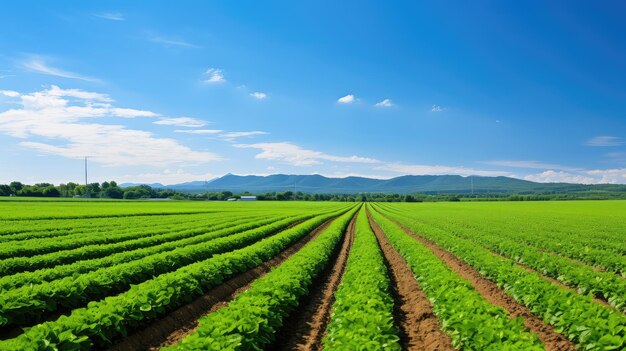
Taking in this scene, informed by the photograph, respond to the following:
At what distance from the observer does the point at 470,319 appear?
9164mm

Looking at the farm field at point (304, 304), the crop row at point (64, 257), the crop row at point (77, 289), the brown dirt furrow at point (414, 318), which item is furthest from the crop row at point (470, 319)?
the crop row at point (64, 257)

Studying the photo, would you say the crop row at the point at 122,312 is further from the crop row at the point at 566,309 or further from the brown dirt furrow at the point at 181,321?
the crop row at the point at 566,309

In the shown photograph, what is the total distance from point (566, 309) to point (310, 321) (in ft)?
21.6

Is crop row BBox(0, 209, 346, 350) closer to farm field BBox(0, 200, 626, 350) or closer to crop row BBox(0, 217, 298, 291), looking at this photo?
farm field BBox(0, 200, 626, 350)

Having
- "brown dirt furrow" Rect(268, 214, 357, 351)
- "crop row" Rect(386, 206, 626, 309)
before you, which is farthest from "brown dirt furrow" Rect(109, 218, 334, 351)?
"crop row" Rect(386, 206, 626, 309)

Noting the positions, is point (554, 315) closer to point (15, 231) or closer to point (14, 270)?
point (14, 270)

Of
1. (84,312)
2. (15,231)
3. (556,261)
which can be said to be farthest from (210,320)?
(15,231)

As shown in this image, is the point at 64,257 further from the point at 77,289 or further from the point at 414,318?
the point at 414,318

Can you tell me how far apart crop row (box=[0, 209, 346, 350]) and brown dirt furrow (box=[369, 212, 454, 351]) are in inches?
249

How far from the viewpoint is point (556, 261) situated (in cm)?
1883

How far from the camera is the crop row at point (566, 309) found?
8281 mm

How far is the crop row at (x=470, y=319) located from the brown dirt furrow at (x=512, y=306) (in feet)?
3.22

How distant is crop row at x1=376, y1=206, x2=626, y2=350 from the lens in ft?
27.2

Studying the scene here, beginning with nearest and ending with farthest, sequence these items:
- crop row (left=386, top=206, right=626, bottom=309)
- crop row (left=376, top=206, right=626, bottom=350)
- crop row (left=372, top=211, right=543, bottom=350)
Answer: crop row (left=372, top=211, right=543, bottom=350)
crop row (left=376, top=206, right=626, bottom=350)
crop row (left=386, top=206, right=626, bottom=309)
